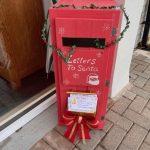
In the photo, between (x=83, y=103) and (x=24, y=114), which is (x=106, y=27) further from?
(x=24, y=114)

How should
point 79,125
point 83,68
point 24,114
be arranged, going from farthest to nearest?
point 24,114, point 79,125, point 83,68

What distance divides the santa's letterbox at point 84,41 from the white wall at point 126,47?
208 millimetres

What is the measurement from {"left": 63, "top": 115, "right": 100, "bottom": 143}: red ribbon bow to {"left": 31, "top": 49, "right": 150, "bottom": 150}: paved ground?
47 mm

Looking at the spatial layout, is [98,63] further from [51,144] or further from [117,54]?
[51,144]

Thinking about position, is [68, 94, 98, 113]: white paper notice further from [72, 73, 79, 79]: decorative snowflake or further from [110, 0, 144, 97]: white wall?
[110, 0, 144, 97]: white wall

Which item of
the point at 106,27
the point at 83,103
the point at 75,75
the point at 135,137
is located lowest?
the point at 135,137

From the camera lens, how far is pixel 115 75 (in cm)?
171

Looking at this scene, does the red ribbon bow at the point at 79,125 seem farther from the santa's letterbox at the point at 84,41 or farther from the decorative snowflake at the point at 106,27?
the decorative snowflake at the point at 106,27

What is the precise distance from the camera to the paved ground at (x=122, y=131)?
1.44 meters

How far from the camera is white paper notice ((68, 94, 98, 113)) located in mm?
1343

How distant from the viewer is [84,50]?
115 centimetres

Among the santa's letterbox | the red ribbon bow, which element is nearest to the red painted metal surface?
the santa's letterbox

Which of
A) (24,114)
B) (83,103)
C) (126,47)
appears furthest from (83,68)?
(24,114)

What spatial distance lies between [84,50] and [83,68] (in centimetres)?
13
